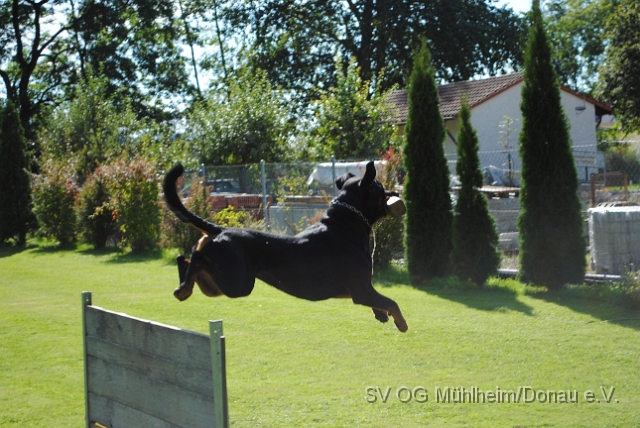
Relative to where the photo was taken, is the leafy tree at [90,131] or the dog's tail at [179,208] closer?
the dog's tail at [179,208]

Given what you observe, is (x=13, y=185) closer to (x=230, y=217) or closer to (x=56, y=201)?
(x=56, y=201)

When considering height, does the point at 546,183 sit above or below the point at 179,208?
above

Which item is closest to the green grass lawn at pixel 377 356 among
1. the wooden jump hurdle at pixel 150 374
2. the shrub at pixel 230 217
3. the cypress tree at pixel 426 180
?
the cypress tree at pixel 426 180

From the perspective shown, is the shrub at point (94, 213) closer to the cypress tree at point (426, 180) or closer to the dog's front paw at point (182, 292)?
the cypress tree at point (426, 180)

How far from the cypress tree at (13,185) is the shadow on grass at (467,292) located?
14683mm

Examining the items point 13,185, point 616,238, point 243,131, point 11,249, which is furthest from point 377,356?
point 13,185

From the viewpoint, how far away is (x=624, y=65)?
3250 centimetres

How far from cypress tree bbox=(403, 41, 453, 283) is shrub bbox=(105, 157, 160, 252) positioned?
824cm

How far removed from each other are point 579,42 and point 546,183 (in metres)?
51.2

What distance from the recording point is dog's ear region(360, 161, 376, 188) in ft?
10.5

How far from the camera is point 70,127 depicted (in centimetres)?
2481

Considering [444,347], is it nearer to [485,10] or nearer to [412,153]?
[412,153]

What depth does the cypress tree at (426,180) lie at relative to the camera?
38.1 ft

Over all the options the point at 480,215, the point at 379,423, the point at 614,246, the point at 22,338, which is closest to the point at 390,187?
the point at 480,215
